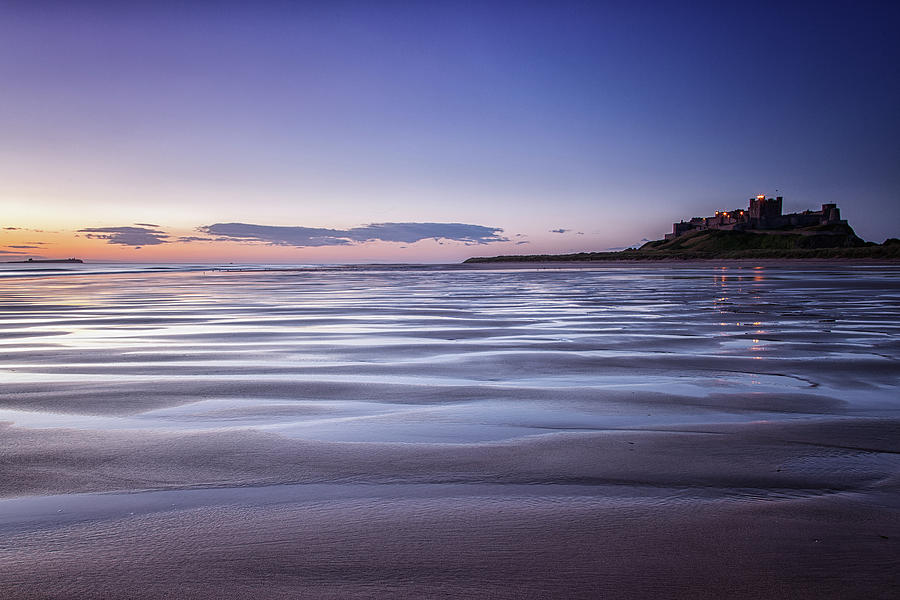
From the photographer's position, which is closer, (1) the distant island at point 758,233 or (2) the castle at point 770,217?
(1) the distant island at point 758,233

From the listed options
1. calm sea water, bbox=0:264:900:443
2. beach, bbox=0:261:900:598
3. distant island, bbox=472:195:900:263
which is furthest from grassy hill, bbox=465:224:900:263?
beach, bbox=0:261:900:598

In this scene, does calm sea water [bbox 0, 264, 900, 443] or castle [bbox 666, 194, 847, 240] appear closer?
calm sea water [bbox 0, 264, 900, 443]

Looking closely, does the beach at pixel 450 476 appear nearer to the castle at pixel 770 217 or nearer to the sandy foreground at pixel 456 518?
the sandy foreground at pixel 456 518

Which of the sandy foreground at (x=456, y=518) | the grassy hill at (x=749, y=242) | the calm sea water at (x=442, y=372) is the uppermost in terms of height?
the grassy hill at (x=749, y=242)

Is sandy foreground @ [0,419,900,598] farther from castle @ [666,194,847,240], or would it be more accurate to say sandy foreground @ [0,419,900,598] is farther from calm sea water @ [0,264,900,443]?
castle @ [666,194,847,240]

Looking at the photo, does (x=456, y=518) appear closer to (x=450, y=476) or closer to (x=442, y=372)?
(x=450, y=476)

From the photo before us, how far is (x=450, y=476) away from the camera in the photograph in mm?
2809

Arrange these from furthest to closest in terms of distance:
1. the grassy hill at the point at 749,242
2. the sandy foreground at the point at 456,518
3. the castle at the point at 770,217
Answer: the castle at the point at 770,217
the grassy hill at the point at 749,242
the sandy foreground at the point at 456,518

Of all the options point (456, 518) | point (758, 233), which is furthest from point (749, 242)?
point (456, 518)

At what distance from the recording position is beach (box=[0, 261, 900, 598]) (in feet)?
6.34

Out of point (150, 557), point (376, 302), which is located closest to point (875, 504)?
point (150, 557)

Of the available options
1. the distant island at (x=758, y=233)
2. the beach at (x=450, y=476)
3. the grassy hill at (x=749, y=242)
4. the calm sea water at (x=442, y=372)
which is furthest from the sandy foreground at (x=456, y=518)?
the distant island at (x=758, y=233)

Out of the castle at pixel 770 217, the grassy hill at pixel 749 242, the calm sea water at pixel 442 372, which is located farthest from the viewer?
the castle at pixel 770 217

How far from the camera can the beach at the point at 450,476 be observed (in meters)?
1.93
